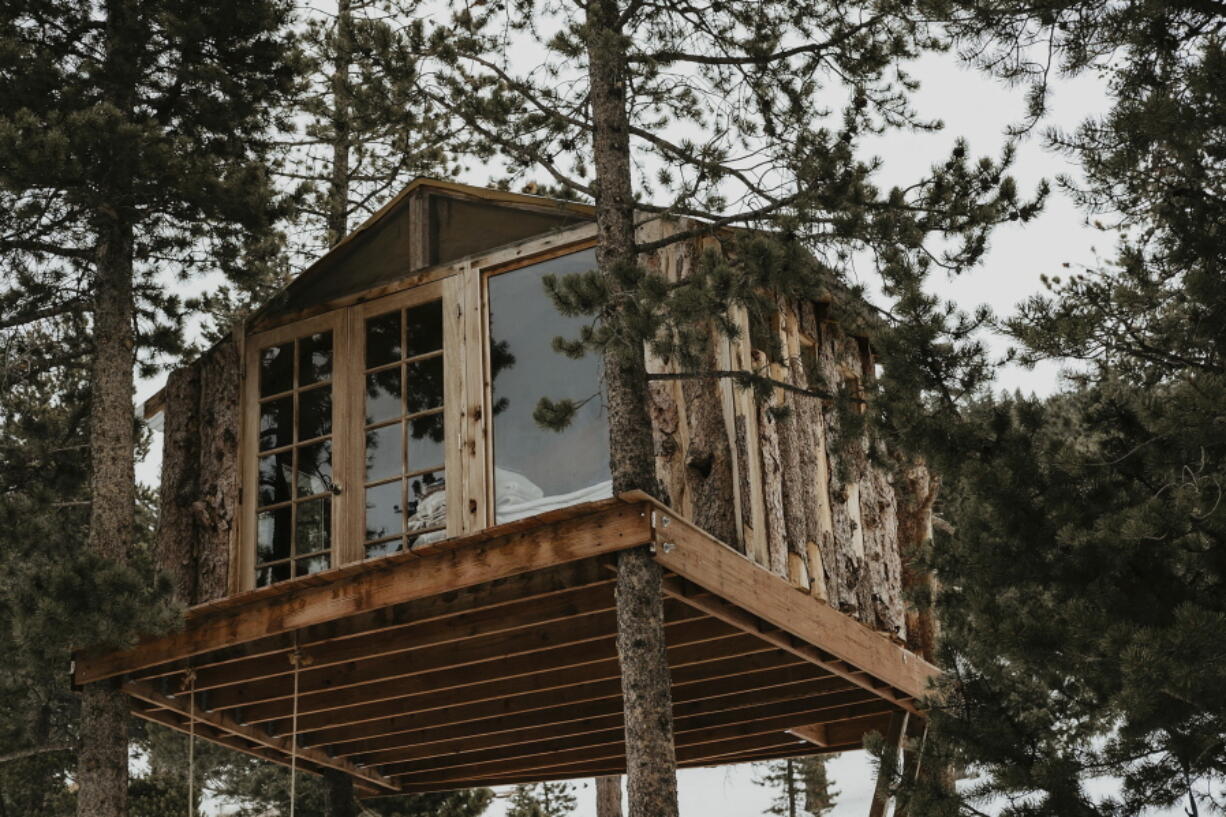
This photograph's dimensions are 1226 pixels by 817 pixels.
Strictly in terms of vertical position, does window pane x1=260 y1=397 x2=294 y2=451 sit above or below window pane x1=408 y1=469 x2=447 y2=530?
above

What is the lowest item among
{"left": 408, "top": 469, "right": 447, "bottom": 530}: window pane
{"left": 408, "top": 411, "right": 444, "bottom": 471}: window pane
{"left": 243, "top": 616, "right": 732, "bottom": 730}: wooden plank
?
{"left": 243, "top": 616, "right": 732, "bottom": 730}: wooden plank

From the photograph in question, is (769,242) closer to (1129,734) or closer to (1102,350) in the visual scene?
(1102,350)

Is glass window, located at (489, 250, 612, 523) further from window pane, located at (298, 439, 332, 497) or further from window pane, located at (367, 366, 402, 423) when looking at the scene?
window pane, located at (298, 439, 332, 497)

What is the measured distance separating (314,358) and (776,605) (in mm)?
3295

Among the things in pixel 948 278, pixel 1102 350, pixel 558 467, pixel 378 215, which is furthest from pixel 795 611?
pixel 378 215

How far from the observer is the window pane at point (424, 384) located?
833cm

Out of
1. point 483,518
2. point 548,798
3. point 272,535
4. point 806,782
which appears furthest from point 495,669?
point 806,782

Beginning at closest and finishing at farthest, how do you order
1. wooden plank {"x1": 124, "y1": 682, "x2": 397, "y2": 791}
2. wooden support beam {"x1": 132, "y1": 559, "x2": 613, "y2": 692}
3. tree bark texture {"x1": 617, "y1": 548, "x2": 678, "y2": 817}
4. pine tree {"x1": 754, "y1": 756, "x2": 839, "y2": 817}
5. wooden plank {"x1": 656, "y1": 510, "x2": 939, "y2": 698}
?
tree bark texture {"x1": 617, "y1": 548, "x2": 678, "y2": 817} → wooden plank {"x1": 656, "y1": 510, "x2": 939, "y2": 698} → wooden support beam {"x1": 132, "y1": 559, "x2": 613, "y2": 692} → wooden plank {"x1": 124, "y1": 682, "x2": 397, "y2": 791} → pine tree {"x1": 754, "y1": 756, "x2": 839, "y2": 817}

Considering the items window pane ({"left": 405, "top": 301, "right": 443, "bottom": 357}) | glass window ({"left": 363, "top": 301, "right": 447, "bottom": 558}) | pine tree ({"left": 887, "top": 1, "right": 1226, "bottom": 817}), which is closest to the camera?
pine tree ({"left": 887, "top": 1, "right": 1226, "bottom": 817})

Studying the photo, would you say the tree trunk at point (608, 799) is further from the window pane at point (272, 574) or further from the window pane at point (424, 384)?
the window pane at point (424, 384)

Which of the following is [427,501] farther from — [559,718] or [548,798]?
[548,798]

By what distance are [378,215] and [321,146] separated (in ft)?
21.9

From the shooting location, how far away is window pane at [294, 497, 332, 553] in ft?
28.1

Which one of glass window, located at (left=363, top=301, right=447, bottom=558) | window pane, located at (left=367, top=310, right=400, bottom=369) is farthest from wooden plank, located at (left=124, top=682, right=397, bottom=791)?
window pane, located at (left=367, top=310, right=400, bottom=369)
